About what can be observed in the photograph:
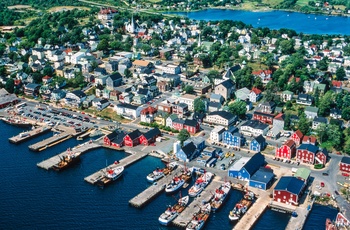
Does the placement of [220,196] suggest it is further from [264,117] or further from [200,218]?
[264,117]

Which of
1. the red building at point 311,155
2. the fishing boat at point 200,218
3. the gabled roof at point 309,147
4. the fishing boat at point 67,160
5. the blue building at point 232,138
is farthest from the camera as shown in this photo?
the blue building at point 232,138

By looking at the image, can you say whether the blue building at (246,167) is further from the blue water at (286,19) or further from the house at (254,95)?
the blue water at (286,19)

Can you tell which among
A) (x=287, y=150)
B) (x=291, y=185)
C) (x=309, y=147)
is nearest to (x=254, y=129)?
(x=287, y=150)

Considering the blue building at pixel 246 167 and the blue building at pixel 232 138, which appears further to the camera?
the blue building at pixel 232 138

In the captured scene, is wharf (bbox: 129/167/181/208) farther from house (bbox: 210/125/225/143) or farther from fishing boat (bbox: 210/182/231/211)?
house (bbox: 210/125/225/143)

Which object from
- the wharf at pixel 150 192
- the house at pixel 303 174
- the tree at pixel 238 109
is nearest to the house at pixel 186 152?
the wharf at pixel 150 192

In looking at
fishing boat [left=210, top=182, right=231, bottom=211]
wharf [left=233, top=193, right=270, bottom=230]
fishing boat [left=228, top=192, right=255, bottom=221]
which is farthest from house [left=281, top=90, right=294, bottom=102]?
fishing boat [left=228, top=192, right=255, bottom=221]

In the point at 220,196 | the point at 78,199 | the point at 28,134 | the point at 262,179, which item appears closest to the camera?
the point at 220,196
